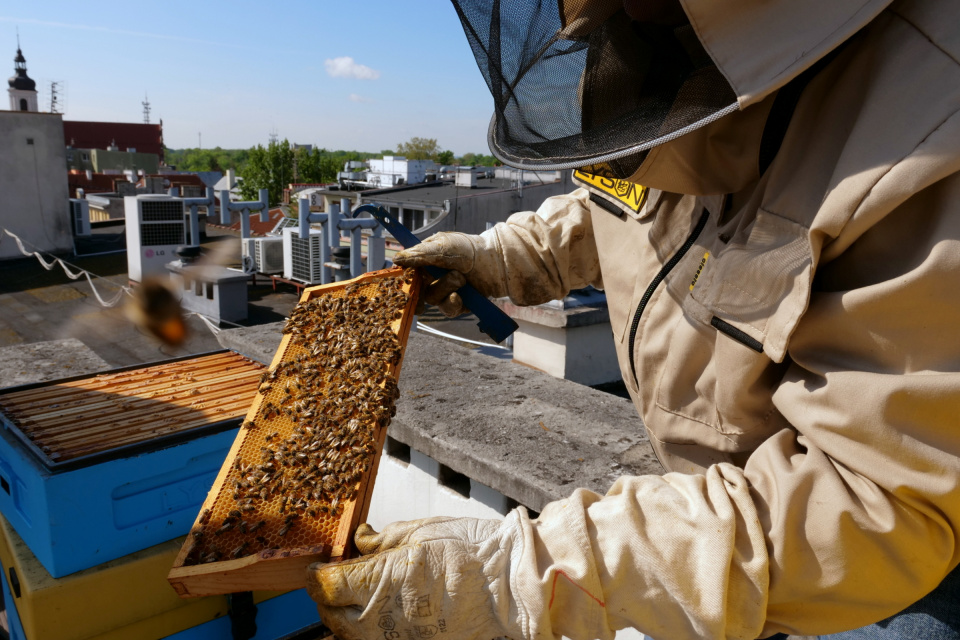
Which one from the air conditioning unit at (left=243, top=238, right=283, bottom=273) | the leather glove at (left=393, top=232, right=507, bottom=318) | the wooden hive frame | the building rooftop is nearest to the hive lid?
the wooden hive frame

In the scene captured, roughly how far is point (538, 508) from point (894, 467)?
1346 mm

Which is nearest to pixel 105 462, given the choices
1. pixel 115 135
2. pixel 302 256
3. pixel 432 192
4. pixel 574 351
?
pixel 574 351

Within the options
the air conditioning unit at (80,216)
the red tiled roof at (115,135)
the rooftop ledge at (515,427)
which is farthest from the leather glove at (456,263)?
the red tiled roof at (115,135)

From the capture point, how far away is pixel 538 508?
2.36m

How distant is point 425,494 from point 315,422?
1.07 meters

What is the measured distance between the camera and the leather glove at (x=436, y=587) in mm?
1510

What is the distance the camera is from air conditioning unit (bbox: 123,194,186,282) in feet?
53.2

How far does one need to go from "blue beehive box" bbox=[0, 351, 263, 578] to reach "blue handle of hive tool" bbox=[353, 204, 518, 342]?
101 cm

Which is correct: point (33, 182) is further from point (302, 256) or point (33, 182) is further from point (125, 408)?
point (125, 408)

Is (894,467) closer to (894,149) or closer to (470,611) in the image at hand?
(894,149)

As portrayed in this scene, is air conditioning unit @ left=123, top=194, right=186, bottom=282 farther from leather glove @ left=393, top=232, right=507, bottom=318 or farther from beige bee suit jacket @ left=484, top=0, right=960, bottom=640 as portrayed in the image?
beige bee suit jacket @ left=484, top=0, right=960, bottom=640

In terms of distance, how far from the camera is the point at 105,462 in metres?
2.32

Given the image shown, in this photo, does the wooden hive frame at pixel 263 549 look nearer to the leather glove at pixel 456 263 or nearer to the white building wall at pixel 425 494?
the leather glove at pixel 456 263

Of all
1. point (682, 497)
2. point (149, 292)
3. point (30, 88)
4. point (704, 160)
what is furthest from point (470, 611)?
point (30, 88)
